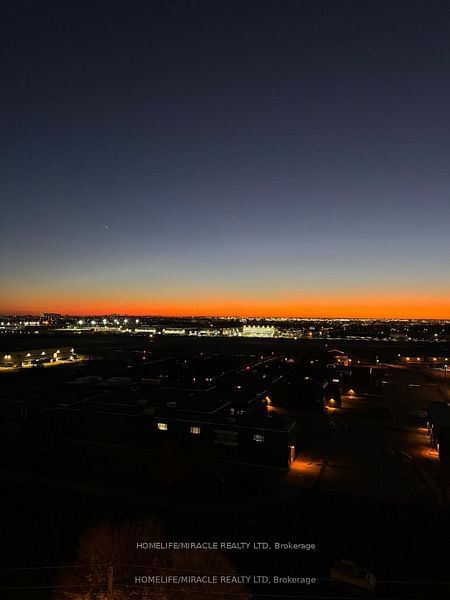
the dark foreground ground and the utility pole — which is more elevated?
the utility pole

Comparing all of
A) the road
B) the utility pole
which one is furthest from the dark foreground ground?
the utility pole

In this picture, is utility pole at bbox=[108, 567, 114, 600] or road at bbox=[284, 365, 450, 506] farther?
road at bbox=[284, 365, 450, 506]

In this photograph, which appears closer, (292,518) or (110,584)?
(110,584)

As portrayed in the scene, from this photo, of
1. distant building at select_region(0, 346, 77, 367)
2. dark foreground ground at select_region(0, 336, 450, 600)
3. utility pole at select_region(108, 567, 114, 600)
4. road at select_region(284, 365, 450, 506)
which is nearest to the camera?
utility pole at select_region(108, 567, 114, 600)

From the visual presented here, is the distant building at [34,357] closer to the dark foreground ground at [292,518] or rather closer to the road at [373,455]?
the dark foreground ground at [292,518]

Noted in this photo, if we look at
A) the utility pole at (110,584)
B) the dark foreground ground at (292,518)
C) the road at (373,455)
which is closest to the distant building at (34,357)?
the dark foreground ground at (292,518)

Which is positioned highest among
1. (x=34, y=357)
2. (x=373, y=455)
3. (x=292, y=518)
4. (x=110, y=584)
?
(x=110, y=584)

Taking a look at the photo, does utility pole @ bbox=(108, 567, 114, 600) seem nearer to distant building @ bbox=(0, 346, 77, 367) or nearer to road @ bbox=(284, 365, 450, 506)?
road @ bbox=(284, 365, 450, 506)

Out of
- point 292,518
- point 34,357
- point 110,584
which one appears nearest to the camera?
point 110,584

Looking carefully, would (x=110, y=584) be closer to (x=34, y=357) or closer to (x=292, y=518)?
(x=292, y=518)

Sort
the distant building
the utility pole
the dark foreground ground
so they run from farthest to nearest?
the distant building, the dark foreground ground, the utility pole

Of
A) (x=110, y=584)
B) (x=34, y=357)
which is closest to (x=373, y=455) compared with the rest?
(x=110, y=584)
